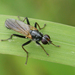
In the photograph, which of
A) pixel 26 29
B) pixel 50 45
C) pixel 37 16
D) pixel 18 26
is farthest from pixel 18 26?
pixel 37 16

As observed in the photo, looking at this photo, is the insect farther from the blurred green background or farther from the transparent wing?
the blurred green background

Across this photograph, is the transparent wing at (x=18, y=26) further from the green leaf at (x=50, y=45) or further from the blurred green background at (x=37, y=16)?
the blurred green background at (x=37, y=16)

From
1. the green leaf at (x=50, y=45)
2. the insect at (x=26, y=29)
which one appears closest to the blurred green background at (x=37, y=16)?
the green leaf at (x=50, y=45)

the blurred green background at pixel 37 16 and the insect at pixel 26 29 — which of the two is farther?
the blurred green background at pixel 37 16

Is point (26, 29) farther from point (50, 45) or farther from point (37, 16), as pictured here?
point (37, 16)

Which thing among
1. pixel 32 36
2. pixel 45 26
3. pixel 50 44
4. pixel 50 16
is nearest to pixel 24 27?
pixel 32 36

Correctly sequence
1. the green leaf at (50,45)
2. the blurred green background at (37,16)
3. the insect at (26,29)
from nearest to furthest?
the green leaf at (50,45) < the insect at (26,29) < the blurred green background at (37,16)
